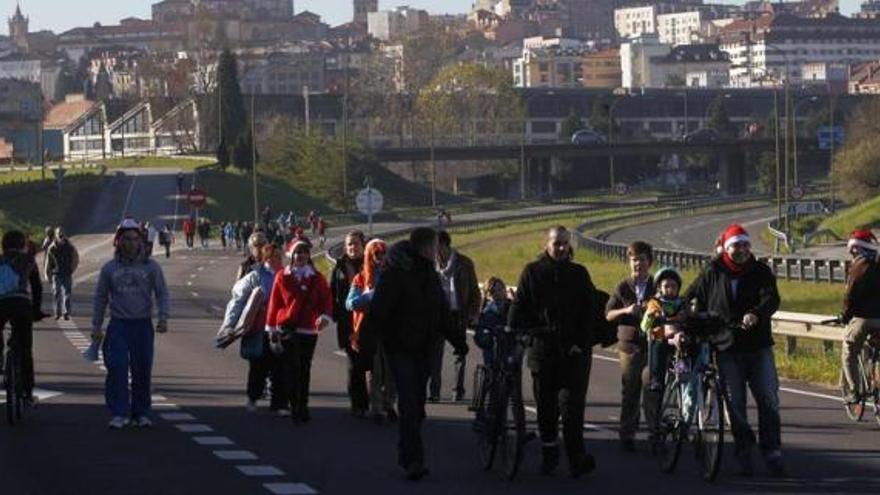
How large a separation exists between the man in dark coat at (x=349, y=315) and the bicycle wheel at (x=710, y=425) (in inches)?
210

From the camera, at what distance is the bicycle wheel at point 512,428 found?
17078 mm

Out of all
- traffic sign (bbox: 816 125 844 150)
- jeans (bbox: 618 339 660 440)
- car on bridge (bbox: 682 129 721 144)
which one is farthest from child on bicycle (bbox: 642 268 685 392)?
car on bridge (bbox: 682 129 721 144)

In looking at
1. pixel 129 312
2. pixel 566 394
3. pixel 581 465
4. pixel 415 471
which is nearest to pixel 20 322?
pixel 129 312

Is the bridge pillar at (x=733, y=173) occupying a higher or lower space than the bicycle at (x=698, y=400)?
lower

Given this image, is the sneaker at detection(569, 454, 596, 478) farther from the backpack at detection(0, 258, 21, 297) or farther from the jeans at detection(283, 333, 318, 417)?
the backpack at detection(0, 258, 21, 297)

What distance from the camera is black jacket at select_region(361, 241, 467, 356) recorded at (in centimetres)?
1731

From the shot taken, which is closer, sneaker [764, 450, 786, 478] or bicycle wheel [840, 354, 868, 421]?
sneaker [764, 450, 786, 478]

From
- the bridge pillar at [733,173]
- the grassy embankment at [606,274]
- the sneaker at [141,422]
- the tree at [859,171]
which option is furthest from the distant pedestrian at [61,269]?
the bridge pillar at [733,173]

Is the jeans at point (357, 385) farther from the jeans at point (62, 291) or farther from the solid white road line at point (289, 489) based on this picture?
the jeans at point (62, 291)

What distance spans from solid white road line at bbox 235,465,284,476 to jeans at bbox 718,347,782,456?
9.95 feet

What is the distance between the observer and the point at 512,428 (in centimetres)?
1739

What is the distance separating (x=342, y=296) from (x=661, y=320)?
5.16 m

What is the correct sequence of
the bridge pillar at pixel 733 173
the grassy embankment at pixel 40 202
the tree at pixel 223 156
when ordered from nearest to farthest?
the grassy embankment at pixel 40 202 < the tree at pixel 223 156 < the bridge pillar at pixel 733 173

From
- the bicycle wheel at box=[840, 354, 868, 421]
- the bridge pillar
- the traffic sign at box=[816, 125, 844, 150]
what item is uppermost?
the bicycle wheel at box=[840, 354, 868, 421]
